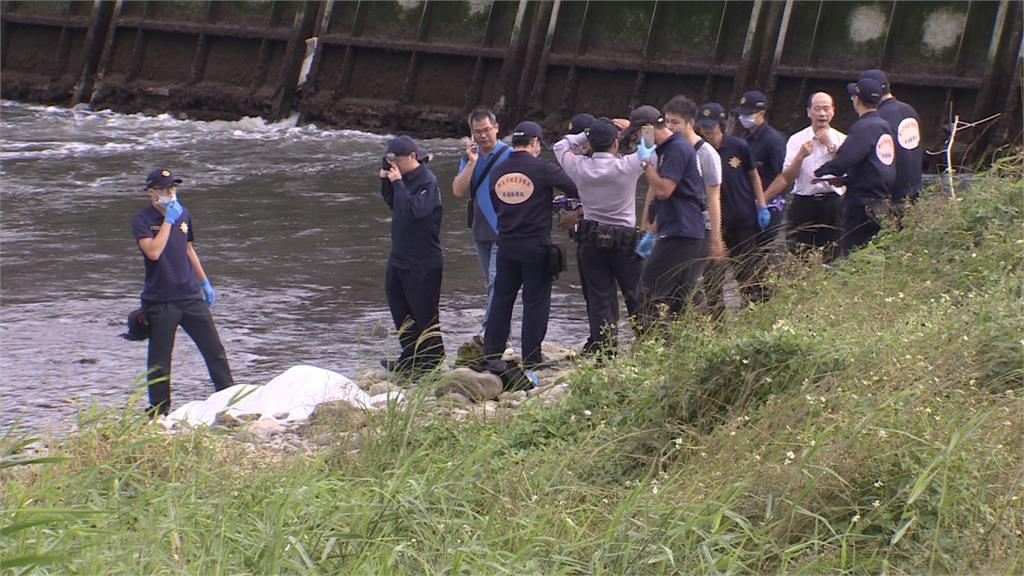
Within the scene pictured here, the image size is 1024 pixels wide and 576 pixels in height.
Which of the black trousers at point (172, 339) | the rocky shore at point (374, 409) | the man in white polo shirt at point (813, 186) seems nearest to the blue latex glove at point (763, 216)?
the man in white polo shirt at point (813, 186)

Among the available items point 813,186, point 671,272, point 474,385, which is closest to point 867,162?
point 813,186

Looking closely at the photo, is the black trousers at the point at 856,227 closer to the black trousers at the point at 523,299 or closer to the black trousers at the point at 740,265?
the black trousers at the point at 740,265

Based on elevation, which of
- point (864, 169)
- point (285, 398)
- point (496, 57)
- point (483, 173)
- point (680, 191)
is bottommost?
point (285, 398)

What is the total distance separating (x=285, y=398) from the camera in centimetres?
720

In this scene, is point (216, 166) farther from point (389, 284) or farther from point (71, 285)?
point (389, 284)

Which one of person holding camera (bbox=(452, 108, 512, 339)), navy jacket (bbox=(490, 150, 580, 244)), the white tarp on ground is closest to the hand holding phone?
navy jacket (bbox=(490, 150, 580, 244))

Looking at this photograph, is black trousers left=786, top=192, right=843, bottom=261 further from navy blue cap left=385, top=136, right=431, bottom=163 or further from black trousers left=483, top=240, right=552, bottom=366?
navy blue cap left=385, top=136, right=431, bottom=163

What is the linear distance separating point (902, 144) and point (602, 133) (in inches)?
86.7

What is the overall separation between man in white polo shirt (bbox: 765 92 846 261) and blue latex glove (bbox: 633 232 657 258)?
131 cm

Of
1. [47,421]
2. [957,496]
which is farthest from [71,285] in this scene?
[957,496]

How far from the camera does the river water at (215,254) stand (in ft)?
29.3

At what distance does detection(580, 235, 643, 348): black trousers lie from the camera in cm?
764

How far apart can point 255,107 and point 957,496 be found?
674 inches

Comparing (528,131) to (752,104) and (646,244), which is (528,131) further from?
(752,104)
